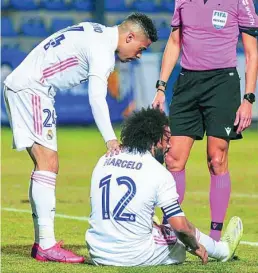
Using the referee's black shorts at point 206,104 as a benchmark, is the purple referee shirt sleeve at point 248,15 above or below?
above

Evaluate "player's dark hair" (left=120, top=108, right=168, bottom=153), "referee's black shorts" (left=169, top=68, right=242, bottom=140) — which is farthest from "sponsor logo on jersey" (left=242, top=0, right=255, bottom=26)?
"player's dark hair" (left=120, top=108, right=168, bottom=153)

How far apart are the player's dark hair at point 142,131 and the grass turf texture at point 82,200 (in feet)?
2.94

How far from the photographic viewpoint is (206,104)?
9398 millimetres

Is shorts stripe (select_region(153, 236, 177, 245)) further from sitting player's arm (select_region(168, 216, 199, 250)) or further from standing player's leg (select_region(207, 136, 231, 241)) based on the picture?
standing player's leg (select_region(207, 136, 231, 241))

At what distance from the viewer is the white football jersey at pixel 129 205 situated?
788 centimetres

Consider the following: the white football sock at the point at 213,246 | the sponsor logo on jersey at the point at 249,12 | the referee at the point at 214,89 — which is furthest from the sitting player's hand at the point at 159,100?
the white football sock at the point at 213,246

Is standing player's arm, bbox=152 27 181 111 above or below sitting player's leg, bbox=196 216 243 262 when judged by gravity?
above

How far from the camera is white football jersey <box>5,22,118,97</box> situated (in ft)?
27.9

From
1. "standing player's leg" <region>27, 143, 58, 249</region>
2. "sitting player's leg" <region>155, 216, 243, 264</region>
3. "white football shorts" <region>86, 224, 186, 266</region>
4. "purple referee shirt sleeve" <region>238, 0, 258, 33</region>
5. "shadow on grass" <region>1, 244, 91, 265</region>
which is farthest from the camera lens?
"purple referee shirt sleeve" <region>238, 0, 258, 33</region>

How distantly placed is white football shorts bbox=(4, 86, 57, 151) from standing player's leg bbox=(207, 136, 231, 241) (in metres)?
1.43

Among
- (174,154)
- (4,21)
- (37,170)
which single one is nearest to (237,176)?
(174,154)

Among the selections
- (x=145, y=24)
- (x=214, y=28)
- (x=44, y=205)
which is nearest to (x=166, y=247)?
(x=44, y=205)

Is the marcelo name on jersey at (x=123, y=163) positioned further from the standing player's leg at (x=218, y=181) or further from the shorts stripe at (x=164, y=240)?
the standing player's leg at (x=218, y=181)

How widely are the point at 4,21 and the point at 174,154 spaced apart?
79.2ft
